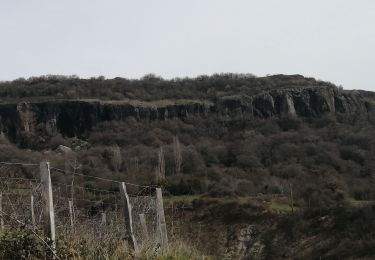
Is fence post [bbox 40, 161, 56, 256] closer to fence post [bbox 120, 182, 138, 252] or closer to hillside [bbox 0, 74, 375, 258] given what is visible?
fence post [bbox 120, 182, 138, 252]

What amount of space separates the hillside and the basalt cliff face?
0.18 meters

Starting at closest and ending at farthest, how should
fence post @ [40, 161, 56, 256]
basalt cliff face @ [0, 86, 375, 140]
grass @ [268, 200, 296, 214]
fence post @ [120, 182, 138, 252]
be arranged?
1. fence post @ [40, 161, 56, 256]
2. fence post @ [120, 182, 138, 252]
3. grass @ [268, 200, 296, 214]
4. basalt cliff face @ [0, 86, 375, 140]

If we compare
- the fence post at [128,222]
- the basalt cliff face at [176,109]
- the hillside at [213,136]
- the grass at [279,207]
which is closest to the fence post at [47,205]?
the fence post at [128,222]

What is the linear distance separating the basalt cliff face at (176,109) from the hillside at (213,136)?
0.59ft

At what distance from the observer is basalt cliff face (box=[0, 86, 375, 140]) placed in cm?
9288

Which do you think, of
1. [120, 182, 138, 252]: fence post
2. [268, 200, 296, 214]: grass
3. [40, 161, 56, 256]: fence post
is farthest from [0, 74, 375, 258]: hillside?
[40, 161, 56, 256]: fence post

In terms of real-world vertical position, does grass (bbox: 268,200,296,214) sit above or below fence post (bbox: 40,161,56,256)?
below

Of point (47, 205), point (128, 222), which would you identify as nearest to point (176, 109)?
point (128, 222)

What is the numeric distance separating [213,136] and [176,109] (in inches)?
448

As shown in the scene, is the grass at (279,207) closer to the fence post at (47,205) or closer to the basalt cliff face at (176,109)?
the fence post at (47,205)

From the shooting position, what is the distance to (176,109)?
323ft

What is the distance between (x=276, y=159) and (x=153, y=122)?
29333mm

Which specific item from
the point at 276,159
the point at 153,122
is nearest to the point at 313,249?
the point at 276,159

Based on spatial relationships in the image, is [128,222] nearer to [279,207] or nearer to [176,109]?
[279,207]
